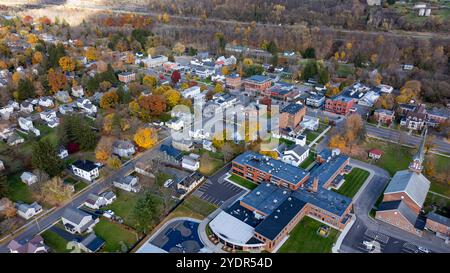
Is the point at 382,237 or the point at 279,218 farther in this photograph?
the point at 279,218

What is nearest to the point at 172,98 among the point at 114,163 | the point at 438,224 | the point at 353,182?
the point at 114,163

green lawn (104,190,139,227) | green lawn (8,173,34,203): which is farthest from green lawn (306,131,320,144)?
green lawn (8,173,34,203)

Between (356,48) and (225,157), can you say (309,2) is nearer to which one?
(356,48)

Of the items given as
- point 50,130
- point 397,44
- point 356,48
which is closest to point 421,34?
point 397,44

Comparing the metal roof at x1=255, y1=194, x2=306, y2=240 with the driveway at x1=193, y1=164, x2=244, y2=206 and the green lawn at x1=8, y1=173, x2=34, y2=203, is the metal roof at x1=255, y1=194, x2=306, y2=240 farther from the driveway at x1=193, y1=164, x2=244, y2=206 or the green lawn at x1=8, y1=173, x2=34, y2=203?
the green lawn at x1=8, y1=173, x2=34, y2=203

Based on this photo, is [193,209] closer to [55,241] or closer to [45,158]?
[55,241]

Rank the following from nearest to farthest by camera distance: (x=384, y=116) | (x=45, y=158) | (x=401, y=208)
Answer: (x=401, y=208) → (x=45, y=158) → (x=384, y=116)
